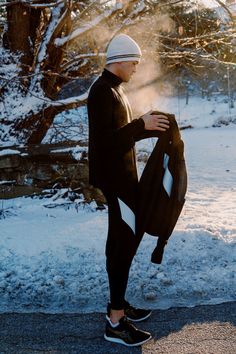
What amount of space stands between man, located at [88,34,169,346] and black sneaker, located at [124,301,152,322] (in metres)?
0.21

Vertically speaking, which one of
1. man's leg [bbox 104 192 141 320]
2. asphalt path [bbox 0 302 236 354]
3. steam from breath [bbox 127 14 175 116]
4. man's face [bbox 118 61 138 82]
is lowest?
asphalt path [bbox 0 302 236 354]

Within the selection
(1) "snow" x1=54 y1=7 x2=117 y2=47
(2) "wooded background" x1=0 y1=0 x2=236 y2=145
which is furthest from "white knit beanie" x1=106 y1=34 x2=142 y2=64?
(1) "snow" x1=54 y1=7 x2=117 y2=47

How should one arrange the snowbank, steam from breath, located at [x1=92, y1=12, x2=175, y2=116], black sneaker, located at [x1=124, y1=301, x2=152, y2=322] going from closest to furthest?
black sneaker, located at [x1=124, y1=301, x2=152, y2=322] → the snowbank → steam from breath, located at [x1=92, y1=12, x2=175, y2=116]

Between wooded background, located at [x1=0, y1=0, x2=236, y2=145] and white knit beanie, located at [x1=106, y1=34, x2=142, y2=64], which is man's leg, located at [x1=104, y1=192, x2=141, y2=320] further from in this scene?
wooded background, located at [x1=0, y1=0, x2=236, y2=145]

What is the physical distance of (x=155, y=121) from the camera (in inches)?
111

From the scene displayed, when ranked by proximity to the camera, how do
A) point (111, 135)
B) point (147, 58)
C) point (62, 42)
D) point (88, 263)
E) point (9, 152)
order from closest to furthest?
point (111, 135) < point (88, 263) < point (9, 152) < point (62, 42) < point (147, 58)

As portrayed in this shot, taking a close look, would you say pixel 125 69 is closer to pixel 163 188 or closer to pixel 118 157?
pixel 118 157

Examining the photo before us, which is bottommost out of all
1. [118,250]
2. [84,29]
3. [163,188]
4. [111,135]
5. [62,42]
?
[118,250]

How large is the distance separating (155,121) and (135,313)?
1.34m

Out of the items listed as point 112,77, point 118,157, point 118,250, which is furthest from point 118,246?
point 112,77

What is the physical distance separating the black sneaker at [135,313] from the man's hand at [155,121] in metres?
1.26

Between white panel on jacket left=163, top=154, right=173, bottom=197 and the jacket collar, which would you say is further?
white panel on jacket left=163, top=154, right=173, bottom=197

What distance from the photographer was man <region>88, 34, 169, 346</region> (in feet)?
8.99

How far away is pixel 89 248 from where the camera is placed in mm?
4434
